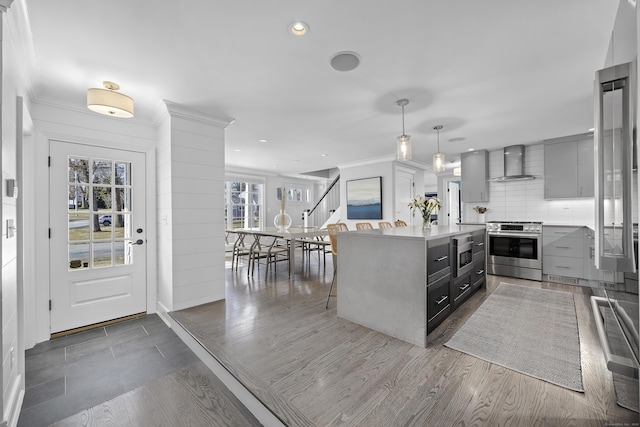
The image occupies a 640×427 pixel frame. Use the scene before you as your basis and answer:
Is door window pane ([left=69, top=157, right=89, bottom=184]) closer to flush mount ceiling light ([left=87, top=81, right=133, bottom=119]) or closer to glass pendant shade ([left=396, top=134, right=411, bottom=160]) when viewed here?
flush mount ceiling light ([left=87, top=81, right=133, bottom=119])

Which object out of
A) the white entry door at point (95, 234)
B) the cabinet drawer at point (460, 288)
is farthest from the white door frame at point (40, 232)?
the cabinet drawer at point (460, 288)

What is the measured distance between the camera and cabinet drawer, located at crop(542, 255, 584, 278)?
3.87 m

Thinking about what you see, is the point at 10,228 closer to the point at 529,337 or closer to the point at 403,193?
the point at 529,337

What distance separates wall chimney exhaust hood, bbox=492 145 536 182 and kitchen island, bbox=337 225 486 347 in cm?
284

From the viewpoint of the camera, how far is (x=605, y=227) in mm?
1229

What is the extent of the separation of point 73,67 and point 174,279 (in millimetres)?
2079

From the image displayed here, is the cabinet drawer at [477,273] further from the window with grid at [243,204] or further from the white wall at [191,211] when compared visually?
the window with grid at [243,204]

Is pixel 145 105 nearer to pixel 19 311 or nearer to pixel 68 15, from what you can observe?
pixel 68 15

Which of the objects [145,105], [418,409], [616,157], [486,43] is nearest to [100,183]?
[145,105]

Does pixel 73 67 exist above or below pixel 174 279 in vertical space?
above

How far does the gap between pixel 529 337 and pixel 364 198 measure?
4.42 meters

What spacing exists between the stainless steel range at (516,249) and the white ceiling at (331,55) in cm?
162

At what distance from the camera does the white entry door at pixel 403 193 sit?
598 centimetres

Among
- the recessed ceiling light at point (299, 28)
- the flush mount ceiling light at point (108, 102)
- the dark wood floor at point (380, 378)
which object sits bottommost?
the dark wood floor at point (380, 378)
